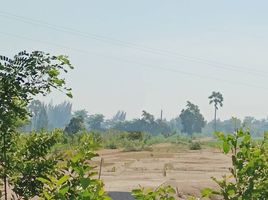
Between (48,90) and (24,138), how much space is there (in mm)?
924

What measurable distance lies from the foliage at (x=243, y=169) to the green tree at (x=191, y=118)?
374 ft

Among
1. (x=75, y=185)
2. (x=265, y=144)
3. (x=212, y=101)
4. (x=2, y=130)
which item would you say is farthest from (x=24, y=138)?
(x=212, y=101)

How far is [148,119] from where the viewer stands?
113 m

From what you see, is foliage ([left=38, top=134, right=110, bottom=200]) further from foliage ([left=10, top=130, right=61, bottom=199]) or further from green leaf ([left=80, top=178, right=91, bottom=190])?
foliage ([left=10, top=130, right=61, bottom=199])

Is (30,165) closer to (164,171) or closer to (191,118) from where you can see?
(164,171)

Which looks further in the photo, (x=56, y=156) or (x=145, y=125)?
(x=145, y=125)

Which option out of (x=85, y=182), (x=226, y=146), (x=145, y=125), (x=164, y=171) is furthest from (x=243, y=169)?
(x=145, y=125)

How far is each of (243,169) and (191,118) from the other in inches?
4618

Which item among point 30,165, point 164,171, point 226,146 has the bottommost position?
point 164,171

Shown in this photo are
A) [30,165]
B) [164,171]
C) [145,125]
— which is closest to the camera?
[30,165]

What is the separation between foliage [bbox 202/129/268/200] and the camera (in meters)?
2.45

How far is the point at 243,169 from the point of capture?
246 centimetres

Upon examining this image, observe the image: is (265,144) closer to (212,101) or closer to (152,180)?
(152,180)

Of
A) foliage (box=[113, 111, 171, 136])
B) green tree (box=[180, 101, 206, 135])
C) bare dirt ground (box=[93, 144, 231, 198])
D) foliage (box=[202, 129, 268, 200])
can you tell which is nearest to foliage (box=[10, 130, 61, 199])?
foliage (box=[202, 129, 268, 200])
